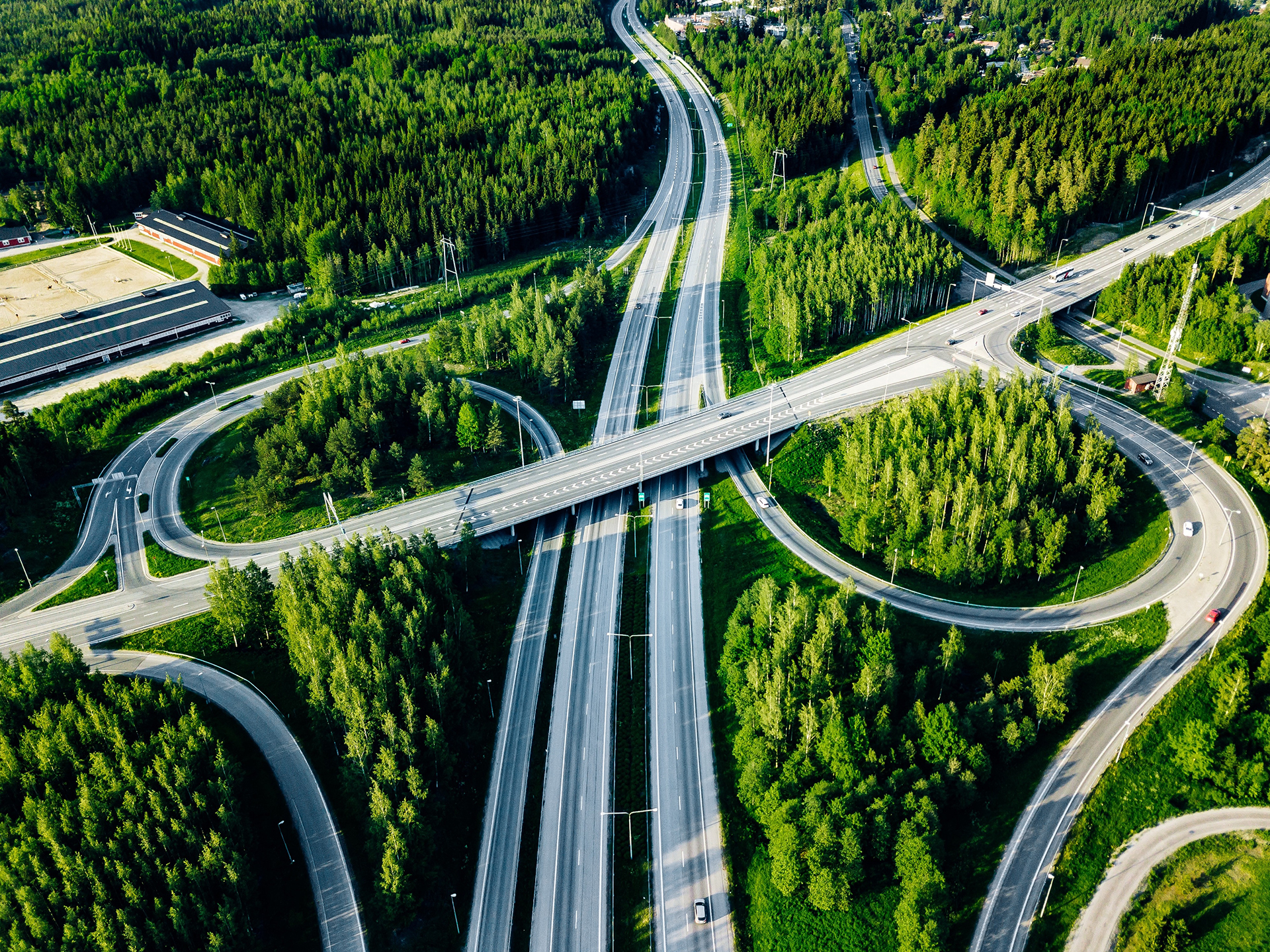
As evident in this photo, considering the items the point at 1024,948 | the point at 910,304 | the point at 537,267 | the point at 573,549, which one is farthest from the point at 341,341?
the point at 1024,948

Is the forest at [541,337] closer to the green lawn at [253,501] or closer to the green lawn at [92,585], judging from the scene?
the green lawn at [253,501]

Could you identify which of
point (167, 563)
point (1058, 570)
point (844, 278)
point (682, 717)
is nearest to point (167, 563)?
point (167, 563)

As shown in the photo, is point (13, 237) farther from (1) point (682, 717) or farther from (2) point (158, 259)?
(1) point (682, 717)

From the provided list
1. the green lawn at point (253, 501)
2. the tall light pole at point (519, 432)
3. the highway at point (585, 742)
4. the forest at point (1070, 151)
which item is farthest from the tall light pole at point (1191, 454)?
the green lawn at point (253, 501)

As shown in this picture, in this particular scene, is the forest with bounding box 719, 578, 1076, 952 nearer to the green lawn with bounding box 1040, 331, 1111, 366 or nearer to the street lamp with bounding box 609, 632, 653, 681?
the street lamp with bounding box 609, 632, 653, 681

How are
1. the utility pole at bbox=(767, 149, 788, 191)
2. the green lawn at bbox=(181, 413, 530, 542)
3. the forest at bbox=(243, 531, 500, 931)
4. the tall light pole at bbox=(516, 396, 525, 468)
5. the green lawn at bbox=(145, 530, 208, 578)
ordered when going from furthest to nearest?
the utility pole at bbox=(767, 149, 788, 191) < the tall light pole at bbox=(516, 396, 525, 468) < the green lawn at bbox=(181, 413, 530, 542) < the green lawn at bbox=(145, 530, 208, 578) < the forest at bbox=(243, 531, 500, 931)

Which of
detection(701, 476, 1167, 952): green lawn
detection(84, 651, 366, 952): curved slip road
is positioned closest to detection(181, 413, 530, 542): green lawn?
detection(84, 651, 366, 952): curved slip road

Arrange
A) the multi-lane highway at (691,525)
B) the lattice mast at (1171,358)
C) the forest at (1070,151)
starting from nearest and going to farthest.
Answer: the multi-lane highway at (691,525) < the lattice mast at (1171,358) < the forest at (1070,151)

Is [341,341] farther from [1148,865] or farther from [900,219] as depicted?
[1148,865]
